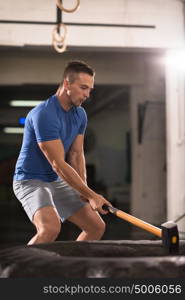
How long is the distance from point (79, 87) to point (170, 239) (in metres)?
1.04

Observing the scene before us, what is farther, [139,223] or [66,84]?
[66,84]

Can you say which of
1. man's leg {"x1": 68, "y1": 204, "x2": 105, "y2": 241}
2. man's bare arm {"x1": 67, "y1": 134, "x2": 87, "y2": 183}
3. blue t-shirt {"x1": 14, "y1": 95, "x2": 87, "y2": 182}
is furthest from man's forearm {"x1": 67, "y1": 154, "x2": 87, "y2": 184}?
man's leg {"x1": 68, "y1": 204, "x2": 105, "y2": 241}

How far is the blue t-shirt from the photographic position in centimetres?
243

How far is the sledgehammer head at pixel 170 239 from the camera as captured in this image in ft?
6.11

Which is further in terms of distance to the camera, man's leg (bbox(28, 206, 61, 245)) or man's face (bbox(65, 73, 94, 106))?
man's face (bbox(65, 73, 94, 106))

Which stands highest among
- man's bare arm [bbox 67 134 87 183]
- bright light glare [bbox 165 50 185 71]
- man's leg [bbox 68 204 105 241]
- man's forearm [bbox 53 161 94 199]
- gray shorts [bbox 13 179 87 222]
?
bright light glare [bbox 165 50 185 71]

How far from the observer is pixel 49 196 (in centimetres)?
246

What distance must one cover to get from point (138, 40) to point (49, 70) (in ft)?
7.30

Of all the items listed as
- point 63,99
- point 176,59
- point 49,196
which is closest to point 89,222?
point 49,196

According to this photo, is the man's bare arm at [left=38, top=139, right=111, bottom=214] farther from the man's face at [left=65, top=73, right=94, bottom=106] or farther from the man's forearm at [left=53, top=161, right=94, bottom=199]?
the man's face at [left=65, top=73, right=94, bottom=106]

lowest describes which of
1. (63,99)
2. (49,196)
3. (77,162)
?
(49,196)

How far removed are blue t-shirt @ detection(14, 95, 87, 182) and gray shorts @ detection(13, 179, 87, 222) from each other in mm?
40

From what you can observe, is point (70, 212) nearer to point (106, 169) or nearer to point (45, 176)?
point (45, 176)

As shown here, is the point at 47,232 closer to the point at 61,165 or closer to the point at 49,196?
the point at 49,196
